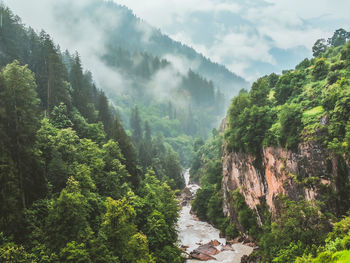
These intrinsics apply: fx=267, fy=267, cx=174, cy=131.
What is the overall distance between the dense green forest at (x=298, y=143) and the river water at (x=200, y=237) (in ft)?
8.45

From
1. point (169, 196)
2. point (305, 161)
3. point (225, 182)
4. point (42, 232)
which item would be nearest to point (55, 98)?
point (169, 196)

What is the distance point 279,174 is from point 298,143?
733 centimetres

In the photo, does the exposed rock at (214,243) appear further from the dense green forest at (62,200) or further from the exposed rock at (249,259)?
the dense green forest at (62,200)

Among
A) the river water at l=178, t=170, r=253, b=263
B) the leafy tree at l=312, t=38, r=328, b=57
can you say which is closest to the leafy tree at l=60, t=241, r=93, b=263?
the river water at l=178, t=170, r=253, b=263

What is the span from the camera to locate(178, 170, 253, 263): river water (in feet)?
168

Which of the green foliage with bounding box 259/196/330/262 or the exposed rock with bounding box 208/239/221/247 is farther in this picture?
the exposed rock with bounding box 208/239/221/247

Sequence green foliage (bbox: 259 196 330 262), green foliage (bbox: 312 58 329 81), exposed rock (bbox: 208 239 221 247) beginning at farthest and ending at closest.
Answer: exposed rock (bbox: 208 239 221 247), green foliage (bbox: 312 58 329 81), green foliage (bbox: 259 196 330 262)

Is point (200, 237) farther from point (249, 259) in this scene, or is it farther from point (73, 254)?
point (73, 254)

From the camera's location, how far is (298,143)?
142 ft

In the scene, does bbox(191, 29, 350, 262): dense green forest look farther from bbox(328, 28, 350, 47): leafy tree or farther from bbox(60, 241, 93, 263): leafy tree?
bbox(328, 28, 350, 47): leafy tree

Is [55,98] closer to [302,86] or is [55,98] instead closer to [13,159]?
[13,159]

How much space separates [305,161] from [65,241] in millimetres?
35485

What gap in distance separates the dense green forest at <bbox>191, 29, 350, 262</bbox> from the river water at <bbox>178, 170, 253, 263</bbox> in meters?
2.57

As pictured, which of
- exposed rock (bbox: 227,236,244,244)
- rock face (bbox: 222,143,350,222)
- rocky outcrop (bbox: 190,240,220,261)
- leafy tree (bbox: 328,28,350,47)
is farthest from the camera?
leafy tree (bbox: 328,28,350,47)
